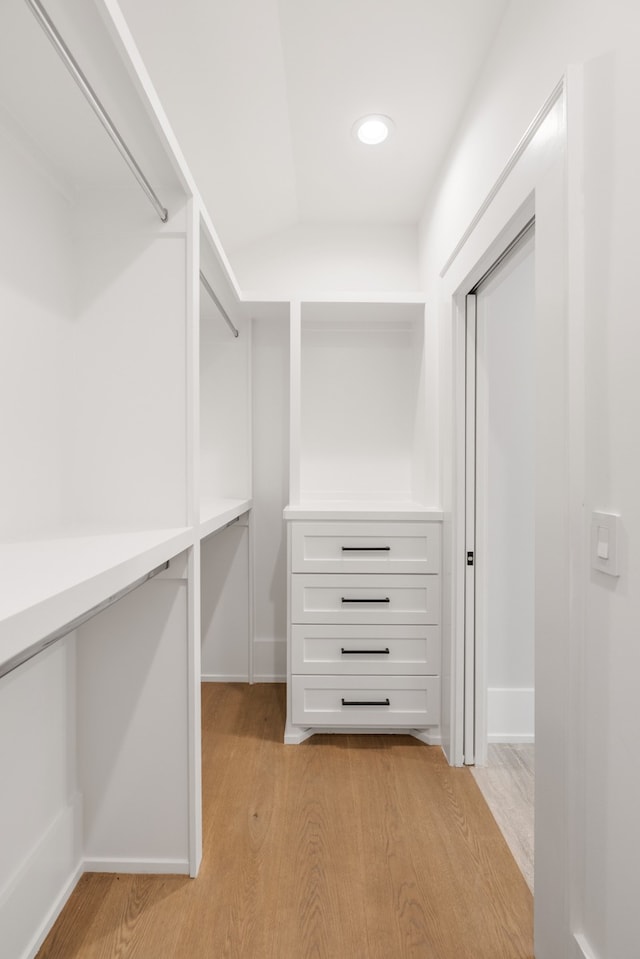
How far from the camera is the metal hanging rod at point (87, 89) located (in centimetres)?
80

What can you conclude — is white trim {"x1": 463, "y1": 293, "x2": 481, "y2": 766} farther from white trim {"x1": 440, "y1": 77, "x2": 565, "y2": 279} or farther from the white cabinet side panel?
the white cabinet side panel

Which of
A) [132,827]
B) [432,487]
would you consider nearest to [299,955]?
[132,827]

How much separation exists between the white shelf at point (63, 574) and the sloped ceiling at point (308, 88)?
132 cm

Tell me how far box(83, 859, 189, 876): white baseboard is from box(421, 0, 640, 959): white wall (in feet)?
3.11

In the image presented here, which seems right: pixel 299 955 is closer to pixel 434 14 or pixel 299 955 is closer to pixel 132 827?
pixel 132 827

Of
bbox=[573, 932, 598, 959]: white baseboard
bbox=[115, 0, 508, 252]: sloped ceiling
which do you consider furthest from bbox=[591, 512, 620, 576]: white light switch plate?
bbox=[115, 0, 508, 252]: sloped ceiling

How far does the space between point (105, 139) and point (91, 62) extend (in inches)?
9.6

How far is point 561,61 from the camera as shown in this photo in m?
1.15

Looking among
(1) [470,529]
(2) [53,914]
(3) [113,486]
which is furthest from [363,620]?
(2) [53,914]

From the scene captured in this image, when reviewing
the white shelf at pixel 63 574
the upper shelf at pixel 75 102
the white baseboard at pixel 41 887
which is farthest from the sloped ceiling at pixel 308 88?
the white baseboard at pixel 41 887

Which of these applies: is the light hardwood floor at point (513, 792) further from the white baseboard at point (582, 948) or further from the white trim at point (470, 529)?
the white baseboard at point (582, 948)

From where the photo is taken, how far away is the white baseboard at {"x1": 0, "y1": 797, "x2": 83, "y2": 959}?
1134mm

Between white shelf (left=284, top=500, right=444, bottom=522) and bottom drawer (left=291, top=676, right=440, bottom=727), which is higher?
white shelf (left=284, top=500, right=444, bottom=522)

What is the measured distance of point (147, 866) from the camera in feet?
4.74
